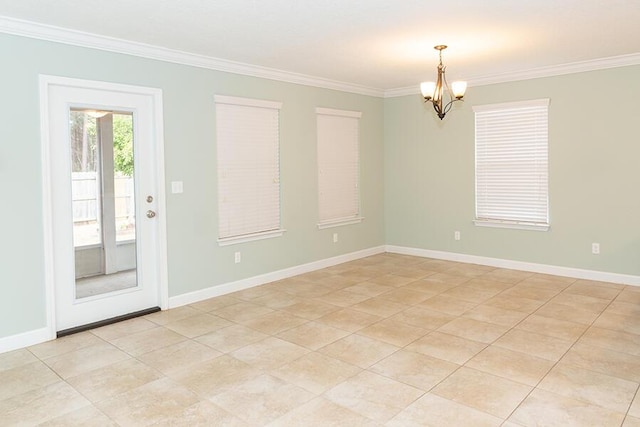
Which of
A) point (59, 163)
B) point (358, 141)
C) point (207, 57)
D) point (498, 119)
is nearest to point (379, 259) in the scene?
point (358, 141)

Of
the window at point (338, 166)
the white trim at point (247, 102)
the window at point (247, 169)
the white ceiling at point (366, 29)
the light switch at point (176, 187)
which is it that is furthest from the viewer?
the window at point (338, 166)

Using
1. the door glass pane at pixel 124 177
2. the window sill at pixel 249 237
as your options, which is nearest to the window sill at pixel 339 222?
the window sill at pixel 249 237

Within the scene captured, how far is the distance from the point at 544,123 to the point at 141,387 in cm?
513

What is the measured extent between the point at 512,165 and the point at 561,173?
0.58m

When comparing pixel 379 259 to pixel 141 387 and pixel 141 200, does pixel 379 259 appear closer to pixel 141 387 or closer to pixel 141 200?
pixel 141 200

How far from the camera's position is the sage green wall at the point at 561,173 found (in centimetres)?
513

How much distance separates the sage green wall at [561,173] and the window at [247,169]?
2.30 metres

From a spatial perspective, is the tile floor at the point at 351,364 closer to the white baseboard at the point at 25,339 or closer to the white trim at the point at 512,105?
the white baseboard at the point at 25,339

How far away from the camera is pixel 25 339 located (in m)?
3.65

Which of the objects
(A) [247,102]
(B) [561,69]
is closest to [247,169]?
(A) [247,102]

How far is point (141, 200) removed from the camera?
4.37m

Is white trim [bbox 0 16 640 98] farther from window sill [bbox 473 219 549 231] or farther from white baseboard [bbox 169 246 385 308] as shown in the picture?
white baseboard [bbox 169 246 385 308]

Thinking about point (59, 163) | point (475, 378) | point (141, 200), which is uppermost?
point (59, 163)

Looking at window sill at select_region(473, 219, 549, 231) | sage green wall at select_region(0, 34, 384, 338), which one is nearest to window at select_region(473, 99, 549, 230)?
window sill at select_region(473, 219, 549, 231)
